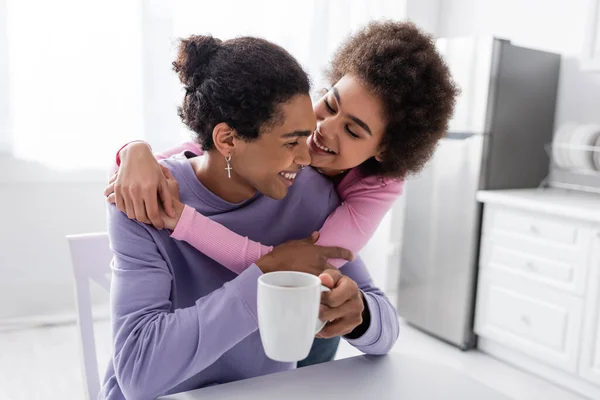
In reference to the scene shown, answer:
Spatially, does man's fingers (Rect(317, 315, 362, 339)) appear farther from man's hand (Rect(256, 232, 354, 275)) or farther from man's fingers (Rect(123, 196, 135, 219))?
man's fingers (Rect(123, 196, 135, 219))

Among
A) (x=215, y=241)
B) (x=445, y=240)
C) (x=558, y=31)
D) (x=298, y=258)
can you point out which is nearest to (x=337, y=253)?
(x=298, y=258)

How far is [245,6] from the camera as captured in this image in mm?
2947

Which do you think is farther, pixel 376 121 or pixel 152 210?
pixel 376 121

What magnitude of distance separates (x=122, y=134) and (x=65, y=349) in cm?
110

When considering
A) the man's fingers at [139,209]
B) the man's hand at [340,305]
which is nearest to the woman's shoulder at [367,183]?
the man's hand at [340,305]

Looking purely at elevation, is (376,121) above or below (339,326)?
above

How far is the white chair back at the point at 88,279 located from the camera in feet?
3.31

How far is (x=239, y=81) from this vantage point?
914 millimetres

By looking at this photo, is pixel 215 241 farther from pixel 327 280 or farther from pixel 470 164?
pixel 470 164

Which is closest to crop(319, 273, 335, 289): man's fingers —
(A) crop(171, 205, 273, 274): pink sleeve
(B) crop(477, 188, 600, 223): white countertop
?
(A) crop(171, 205, 273, 274): pink sleeve

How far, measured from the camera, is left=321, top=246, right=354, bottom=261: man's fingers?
36.9 inches

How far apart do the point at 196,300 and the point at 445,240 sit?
210 cm

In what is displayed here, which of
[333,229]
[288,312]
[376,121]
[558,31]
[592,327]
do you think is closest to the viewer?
[288,312]

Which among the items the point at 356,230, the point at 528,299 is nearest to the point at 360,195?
the point at 356,230
